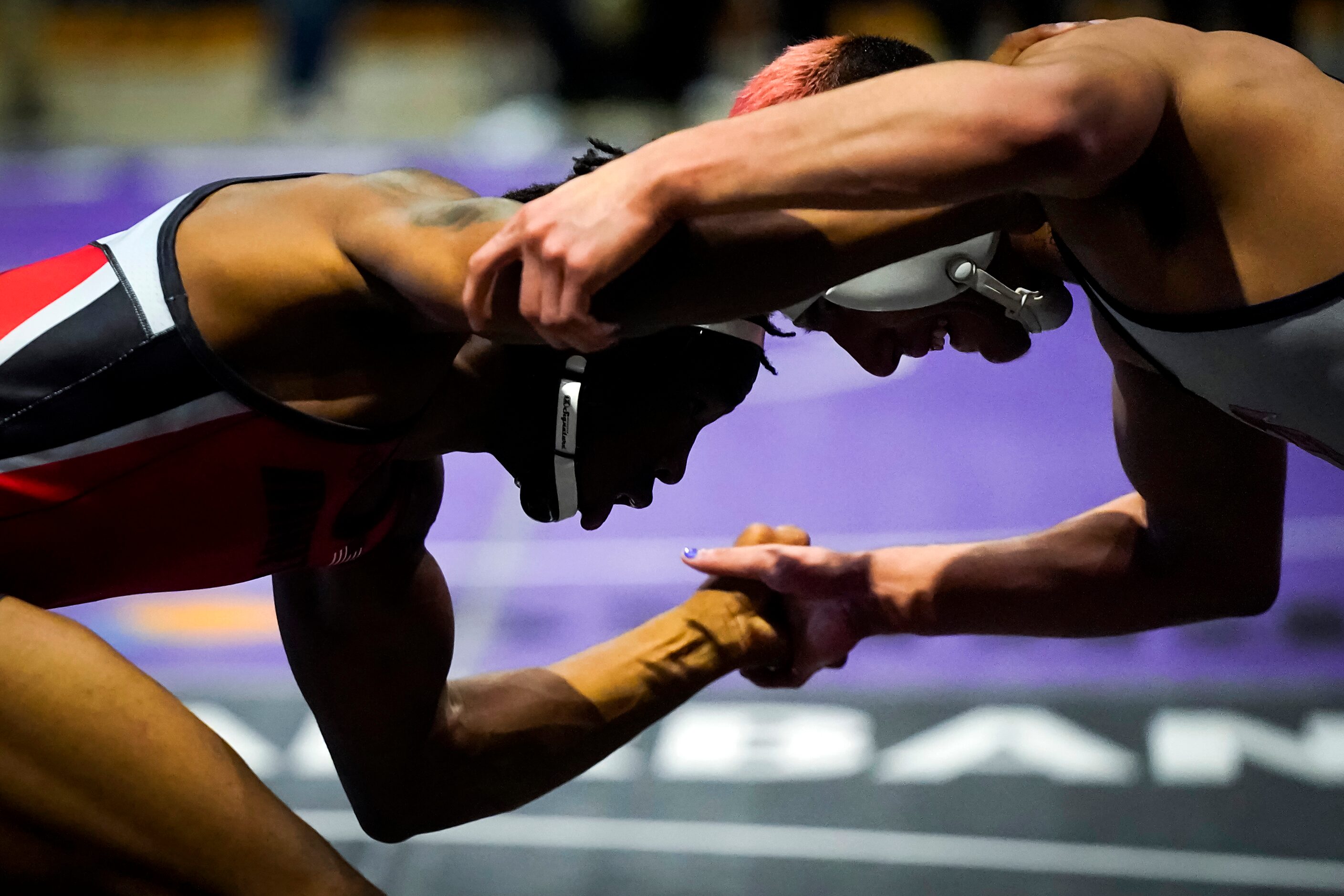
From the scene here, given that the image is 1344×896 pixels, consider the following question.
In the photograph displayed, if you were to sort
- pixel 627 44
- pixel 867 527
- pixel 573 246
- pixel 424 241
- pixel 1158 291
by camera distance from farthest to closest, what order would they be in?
pixel 627 44
pixel 867 527
pixel 1158 291
pixel 424 241
pixel 573 246

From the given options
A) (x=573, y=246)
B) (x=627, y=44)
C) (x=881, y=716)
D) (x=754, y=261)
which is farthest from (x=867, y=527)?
(x=627, y=44)

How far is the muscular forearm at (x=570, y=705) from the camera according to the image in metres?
2.69

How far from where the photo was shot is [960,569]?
9.64 ft

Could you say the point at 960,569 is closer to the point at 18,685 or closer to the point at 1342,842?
the point at 1342,842

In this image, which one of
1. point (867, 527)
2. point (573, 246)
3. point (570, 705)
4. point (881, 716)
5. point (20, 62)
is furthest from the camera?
point (20, 62)

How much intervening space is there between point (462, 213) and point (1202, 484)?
62.5 inches

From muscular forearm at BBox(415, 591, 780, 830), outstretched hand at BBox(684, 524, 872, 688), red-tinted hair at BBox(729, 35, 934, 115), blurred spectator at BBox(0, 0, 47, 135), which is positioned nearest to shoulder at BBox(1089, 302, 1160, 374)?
red-tinted hair at BBox(729, 35, 934, 115)

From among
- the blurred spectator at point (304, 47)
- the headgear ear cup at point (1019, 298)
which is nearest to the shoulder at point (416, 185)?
the headgear ear cup at point (1019, 298)

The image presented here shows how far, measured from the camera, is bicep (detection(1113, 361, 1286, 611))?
2635 millimetres

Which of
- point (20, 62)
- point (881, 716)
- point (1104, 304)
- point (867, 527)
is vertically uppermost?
point (1104, 304)

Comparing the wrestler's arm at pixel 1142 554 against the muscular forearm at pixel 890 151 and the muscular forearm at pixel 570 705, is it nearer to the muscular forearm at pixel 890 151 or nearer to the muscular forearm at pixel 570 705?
the muscular forearm at pixel 570 705

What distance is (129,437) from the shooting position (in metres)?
1.87

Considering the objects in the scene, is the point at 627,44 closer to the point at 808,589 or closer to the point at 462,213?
the point at 808,589

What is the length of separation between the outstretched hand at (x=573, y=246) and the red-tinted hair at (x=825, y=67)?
88 centimetres
